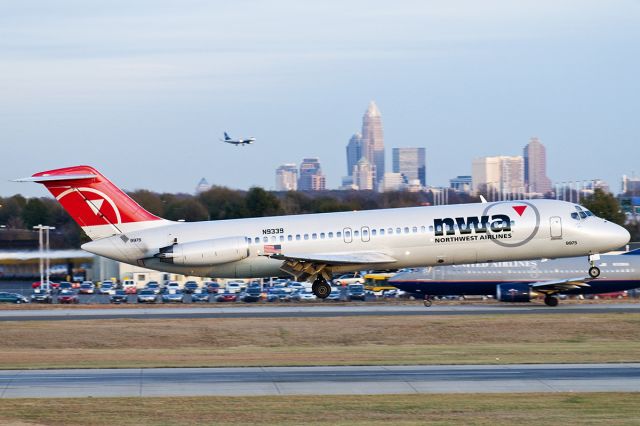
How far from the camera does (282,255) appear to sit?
45.9m

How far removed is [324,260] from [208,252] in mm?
5055

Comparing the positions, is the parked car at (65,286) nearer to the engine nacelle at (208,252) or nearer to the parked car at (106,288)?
the parked car at (106,288)

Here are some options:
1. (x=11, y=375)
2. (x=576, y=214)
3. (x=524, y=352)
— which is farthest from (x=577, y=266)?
(x=11, y=375)

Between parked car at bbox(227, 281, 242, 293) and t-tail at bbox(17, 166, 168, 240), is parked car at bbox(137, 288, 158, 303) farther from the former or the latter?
t-tail at bbox(17, 166, 168, 240)

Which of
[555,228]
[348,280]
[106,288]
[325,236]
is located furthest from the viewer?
[348,280]

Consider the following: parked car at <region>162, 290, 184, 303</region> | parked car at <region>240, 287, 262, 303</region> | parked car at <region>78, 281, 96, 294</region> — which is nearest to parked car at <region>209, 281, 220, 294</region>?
parked car at <region>240, 287, 262, 303</region>

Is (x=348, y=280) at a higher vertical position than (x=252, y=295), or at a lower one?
higher

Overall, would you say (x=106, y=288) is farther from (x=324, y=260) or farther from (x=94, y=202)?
(x=324, y=260)

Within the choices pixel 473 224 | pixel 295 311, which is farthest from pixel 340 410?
pixel 295 311

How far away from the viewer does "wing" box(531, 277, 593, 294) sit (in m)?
56.8

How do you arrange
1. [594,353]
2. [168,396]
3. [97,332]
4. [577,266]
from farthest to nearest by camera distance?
[577,266]
[97,332]
[594,353]
[168,396]

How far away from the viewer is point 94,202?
157ft

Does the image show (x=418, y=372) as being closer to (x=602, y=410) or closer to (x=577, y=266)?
(x=602, y=410)

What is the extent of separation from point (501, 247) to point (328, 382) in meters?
22.0
